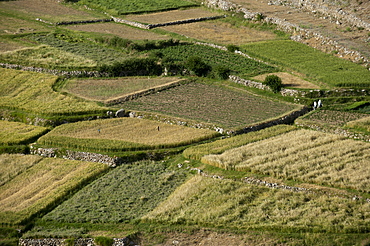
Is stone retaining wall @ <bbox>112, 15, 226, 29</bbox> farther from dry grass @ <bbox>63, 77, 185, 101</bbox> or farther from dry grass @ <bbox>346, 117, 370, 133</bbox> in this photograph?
dry grass @ <bbox>346, 117, 370, 133</bbox>

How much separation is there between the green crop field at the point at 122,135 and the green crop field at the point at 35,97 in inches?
148

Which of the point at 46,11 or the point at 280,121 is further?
the point at 46,11

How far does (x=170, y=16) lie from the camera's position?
100875mm

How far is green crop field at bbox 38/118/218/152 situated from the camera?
53656mm

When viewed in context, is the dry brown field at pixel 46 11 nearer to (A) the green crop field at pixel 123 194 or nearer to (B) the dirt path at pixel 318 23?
(B) the dirt path at pixel 318 23

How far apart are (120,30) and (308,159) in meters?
50.3

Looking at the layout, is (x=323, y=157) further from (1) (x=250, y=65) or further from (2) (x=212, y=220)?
(1) (x=250, y=65)

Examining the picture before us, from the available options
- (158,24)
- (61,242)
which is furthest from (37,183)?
(158,24)

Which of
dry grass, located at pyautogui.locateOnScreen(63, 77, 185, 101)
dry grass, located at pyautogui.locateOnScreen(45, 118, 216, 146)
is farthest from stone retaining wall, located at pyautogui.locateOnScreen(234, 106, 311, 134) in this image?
dry grass, located at pyautogui.locateOnScreen(63, 77, 185, 101)

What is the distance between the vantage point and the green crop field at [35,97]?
62.6m

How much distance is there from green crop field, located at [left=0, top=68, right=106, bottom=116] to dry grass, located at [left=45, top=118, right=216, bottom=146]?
3.53m

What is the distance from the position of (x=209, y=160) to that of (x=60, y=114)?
62.3ft

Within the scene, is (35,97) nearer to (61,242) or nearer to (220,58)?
(220,58)

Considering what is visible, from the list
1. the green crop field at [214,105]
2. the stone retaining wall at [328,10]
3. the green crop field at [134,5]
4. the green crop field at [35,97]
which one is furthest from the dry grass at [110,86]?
the green crop field at [134,5]
